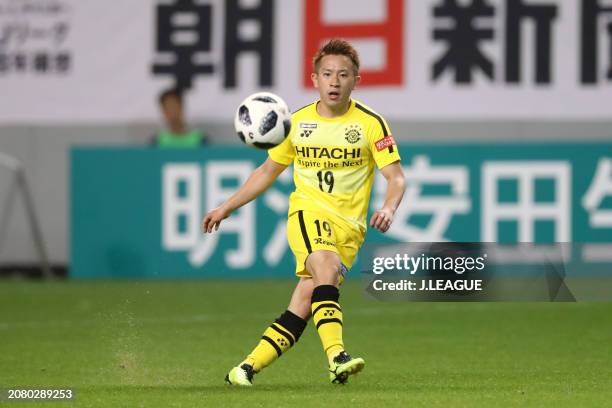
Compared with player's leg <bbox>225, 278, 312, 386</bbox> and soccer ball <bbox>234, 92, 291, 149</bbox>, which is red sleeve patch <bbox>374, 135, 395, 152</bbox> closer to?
soccer ball <bbox>234, 92, 291, 149</bbox>

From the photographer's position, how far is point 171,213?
15461 millimetres

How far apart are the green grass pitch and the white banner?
7.36ft

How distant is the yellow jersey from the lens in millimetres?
7727

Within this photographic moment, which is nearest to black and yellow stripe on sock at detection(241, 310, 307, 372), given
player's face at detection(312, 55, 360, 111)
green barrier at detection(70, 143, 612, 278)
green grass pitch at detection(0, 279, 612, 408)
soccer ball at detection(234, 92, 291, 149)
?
green grass pitch at detection(0, 279, 612, 408)

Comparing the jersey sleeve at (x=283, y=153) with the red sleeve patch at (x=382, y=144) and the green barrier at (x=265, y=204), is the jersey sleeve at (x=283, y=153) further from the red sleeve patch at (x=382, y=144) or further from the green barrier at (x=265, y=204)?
the green barrier at (x=265, y=204)

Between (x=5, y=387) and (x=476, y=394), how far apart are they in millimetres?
2345

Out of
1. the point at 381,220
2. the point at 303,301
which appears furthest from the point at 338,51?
the point at 303,301

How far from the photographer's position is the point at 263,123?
746cm

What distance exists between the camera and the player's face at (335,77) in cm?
760

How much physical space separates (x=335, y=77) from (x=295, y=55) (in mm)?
→ 8772

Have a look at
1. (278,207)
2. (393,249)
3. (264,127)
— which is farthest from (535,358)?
(278,207)

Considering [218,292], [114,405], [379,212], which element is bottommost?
[218,292]

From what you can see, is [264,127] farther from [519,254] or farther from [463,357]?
[519,254]

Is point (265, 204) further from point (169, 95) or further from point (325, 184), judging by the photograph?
point (325, 184)
